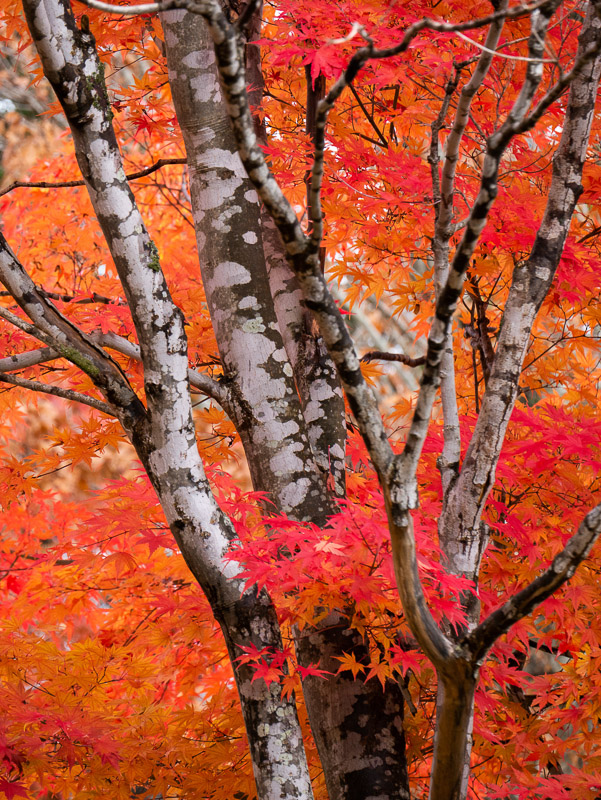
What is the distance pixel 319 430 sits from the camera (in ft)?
9.55

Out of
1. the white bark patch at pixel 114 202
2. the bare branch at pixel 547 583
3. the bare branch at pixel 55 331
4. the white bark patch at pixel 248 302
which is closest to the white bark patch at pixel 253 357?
the white bark patch at pixel 248 302

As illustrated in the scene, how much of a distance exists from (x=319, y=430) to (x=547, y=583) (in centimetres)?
150

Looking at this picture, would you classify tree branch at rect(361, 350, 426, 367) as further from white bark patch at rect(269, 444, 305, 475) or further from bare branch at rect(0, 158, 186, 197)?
bare branch at rect(0, 158, 186, 197)

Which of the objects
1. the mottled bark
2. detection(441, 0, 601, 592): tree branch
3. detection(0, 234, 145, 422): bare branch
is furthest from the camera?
the mottled bark

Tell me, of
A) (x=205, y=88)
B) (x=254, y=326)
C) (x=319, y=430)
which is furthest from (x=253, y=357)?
(x=205, y=88)

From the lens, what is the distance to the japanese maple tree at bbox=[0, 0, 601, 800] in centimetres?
171

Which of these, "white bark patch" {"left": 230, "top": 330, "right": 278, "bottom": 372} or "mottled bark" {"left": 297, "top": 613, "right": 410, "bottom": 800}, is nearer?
"mottled bark" {"left": 297, "top": 613, "right": 410, "bottom": 800}

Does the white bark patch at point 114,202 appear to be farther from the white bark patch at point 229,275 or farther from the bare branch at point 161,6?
the bare branch at point 161,6

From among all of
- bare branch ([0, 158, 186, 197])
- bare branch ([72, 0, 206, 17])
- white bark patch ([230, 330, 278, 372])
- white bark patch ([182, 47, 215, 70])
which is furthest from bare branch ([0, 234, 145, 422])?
white bark patch ([182, 47, 215, 70])

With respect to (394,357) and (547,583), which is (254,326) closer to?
(394,357)

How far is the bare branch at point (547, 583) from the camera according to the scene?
150cm

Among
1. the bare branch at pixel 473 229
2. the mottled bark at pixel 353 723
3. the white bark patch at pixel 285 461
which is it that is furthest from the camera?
the white bark patch at pixel 285 461

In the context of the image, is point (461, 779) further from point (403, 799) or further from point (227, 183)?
point (227, 183)

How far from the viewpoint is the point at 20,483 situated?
124 inches
